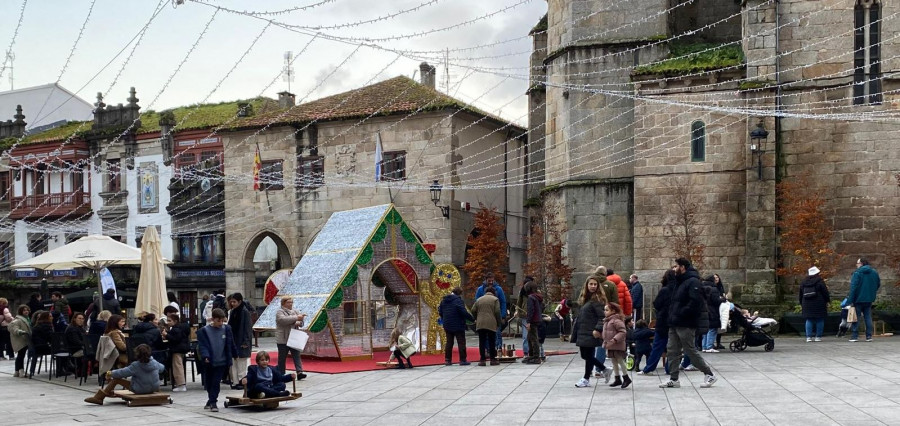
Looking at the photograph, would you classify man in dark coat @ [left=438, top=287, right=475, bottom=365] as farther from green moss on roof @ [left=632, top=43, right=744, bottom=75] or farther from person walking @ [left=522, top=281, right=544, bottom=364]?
green moss on roof @ [left=632, top=43, right=744, bottom=75]

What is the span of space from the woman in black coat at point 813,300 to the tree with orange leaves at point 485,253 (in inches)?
571

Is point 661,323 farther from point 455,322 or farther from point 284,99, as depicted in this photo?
point 284,99

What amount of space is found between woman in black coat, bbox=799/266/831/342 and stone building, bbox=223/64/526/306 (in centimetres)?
1564

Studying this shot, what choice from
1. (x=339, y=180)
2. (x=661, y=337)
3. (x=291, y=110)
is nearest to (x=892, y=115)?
(x=661, y=337)

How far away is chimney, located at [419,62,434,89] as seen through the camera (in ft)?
145

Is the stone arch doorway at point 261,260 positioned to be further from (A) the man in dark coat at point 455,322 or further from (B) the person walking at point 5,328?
(A) the man in dark coat at point 455,322

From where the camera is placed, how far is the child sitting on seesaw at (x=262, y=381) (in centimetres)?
1485

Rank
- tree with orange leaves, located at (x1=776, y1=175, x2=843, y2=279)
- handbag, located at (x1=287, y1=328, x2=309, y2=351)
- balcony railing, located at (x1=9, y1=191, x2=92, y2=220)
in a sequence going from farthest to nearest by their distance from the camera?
balcony railing, located at (x1=9, y1=191, x2=92, y2=220), tree with orange leaves, located at (x1=776, y1=175, x2=843, y2=279), handbag, located at (x1=287, y1=328, x2=309, y2=351)

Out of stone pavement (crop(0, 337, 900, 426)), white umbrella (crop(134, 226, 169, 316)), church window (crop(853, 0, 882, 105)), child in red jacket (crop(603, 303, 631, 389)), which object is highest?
church window (crop(853, 0, 882, 105))

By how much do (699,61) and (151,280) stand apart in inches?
601

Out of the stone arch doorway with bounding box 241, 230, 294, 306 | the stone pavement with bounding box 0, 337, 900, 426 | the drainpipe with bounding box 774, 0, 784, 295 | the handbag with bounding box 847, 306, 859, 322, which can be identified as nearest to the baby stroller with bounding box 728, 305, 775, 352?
the stone pavement with bounding box 0, 337, 900, 426

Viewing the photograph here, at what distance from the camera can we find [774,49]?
2827cm

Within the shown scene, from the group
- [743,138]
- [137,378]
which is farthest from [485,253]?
[137,378]

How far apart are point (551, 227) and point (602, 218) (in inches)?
65.7
